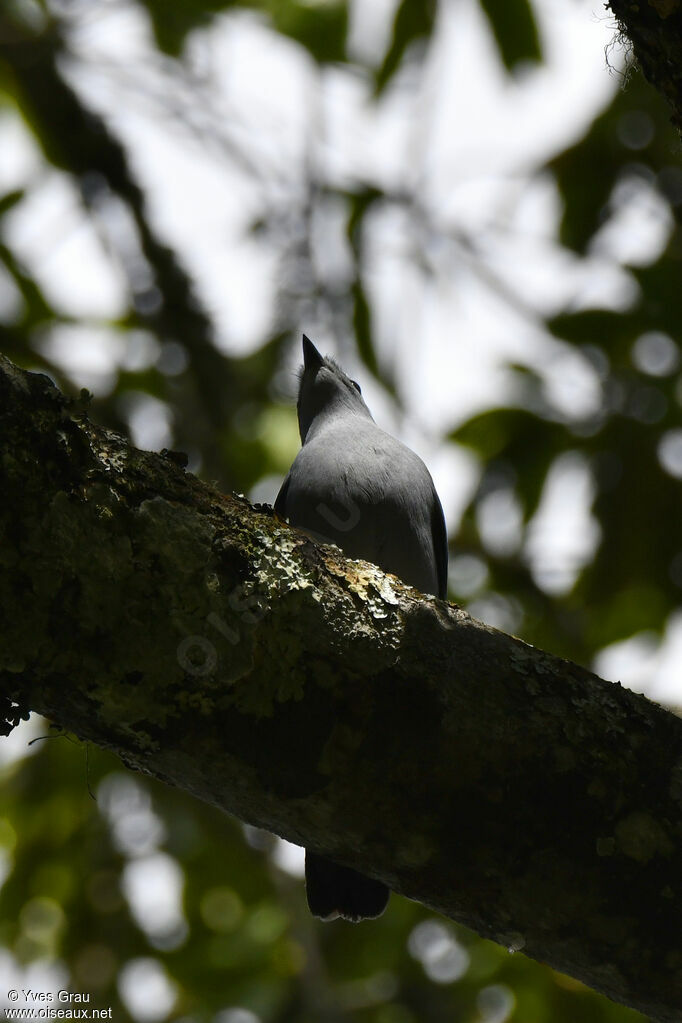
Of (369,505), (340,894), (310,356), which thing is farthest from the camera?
(310,356)

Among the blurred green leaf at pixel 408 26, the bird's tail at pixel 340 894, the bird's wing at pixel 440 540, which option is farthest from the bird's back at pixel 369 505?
the blurred green leaf at pixel 408 26

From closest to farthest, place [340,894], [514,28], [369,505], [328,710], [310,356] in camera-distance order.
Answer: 1. [328,710]
2. [340,894]
3. [369,505]
4. [514,28]
5. [310,356]

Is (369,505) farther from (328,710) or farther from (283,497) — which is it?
(328,710)

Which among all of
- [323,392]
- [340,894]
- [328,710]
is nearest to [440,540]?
[323,392]

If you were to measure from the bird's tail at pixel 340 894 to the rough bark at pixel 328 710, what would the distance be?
1.09 metres

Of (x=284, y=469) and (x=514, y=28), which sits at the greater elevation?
(x=514, y=28)

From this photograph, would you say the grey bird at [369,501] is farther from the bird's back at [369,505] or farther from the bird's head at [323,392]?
the bird's head at [323,392]

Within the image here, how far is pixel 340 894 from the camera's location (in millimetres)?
3104

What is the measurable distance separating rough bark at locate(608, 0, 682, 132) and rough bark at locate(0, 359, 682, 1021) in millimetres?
1208

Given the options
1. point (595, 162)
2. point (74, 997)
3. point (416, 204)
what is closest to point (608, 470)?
point (595, 162)

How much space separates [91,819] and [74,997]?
829 mm

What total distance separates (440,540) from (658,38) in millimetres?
2602

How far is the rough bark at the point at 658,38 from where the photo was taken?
2000 millimetres

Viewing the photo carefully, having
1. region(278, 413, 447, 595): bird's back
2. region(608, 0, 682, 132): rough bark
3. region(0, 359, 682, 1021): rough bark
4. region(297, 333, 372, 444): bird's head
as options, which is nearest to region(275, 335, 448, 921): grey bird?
region(278, 413, 447, 595): bird's back
